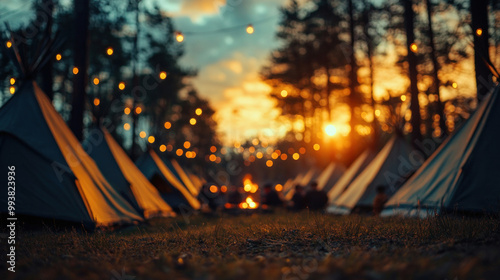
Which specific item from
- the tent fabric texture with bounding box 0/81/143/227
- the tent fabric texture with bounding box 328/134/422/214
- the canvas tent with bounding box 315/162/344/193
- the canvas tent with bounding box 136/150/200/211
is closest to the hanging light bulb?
the tent fabric texture with bounding box 328/134/422/214

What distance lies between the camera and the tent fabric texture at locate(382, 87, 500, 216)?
320 inches

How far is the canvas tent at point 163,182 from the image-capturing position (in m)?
19.3

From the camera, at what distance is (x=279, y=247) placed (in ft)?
16.6

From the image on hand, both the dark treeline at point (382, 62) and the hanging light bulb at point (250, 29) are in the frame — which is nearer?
the dark treeline at point (382, 62)

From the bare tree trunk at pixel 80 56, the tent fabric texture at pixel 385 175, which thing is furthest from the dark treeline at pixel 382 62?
the bare tree trunk at pixel 80 56

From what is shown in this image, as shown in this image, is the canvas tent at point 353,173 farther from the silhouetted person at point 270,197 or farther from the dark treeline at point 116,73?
the dark treeline at point 116,73

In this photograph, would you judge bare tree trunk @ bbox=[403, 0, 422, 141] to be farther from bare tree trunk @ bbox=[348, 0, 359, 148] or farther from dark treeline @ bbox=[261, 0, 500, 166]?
bare tree trunk @ bbox=[348, 0, 359, 148]

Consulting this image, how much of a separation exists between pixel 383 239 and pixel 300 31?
101ft

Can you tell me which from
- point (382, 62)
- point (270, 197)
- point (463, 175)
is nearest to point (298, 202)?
point (270, 197)

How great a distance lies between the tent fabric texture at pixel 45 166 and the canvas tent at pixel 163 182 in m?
9.80

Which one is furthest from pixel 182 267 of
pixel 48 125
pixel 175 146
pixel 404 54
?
pixel 175 146

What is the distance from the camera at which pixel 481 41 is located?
1036cm

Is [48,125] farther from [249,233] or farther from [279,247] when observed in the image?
[279,247]

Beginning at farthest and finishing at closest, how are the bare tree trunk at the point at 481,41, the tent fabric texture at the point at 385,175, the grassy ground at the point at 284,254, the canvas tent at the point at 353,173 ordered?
the canvas tent at the point at 353,173, the tent fabric texture at the point at 385,175, the bare tree trunk at the point at 481,41, the grassy ground at the point at 284,254
